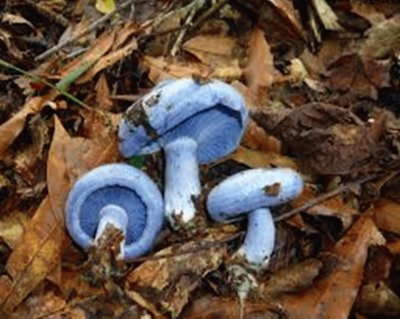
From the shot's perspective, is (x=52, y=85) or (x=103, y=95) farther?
(x=103, y=95)

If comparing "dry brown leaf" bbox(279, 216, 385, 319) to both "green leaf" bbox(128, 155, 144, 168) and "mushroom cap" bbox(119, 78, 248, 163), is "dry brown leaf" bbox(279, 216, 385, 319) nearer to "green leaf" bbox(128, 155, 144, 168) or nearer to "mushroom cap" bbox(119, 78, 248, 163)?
"mushroom cap" bbox(119, 78, 248, 163)

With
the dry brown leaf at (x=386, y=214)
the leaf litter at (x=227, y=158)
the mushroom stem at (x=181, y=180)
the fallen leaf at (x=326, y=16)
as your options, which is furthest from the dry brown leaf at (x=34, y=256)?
the fallen leaf at (x=326, y=16)

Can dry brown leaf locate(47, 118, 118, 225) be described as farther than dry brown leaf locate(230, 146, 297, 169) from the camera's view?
No

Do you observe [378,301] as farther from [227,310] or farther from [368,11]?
[368,11]

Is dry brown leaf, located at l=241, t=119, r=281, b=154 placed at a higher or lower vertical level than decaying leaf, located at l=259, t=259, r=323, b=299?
higher

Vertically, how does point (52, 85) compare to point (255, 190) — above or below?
above

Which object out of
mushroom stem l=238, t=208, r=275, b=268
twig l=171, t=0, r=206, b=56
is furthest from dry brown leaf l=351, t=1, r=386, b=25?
mushroom stem l=238, t=208, r=275, b=268

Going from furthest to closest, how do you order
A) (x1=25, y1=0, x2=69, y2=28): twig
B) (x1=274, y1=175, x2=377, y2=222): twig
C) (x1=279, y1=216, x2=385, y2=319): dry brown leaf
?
(x1=25, y1=0, x2=69, y2=28): twig
(x1=274, y1=175, x2=377, y2=222): twig
(x1=279, y1=216, x2=385, y2=319): dry brown leaf

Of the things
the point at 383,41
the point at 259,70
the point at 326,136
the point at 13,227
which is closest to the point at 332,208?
the point at 326,136
